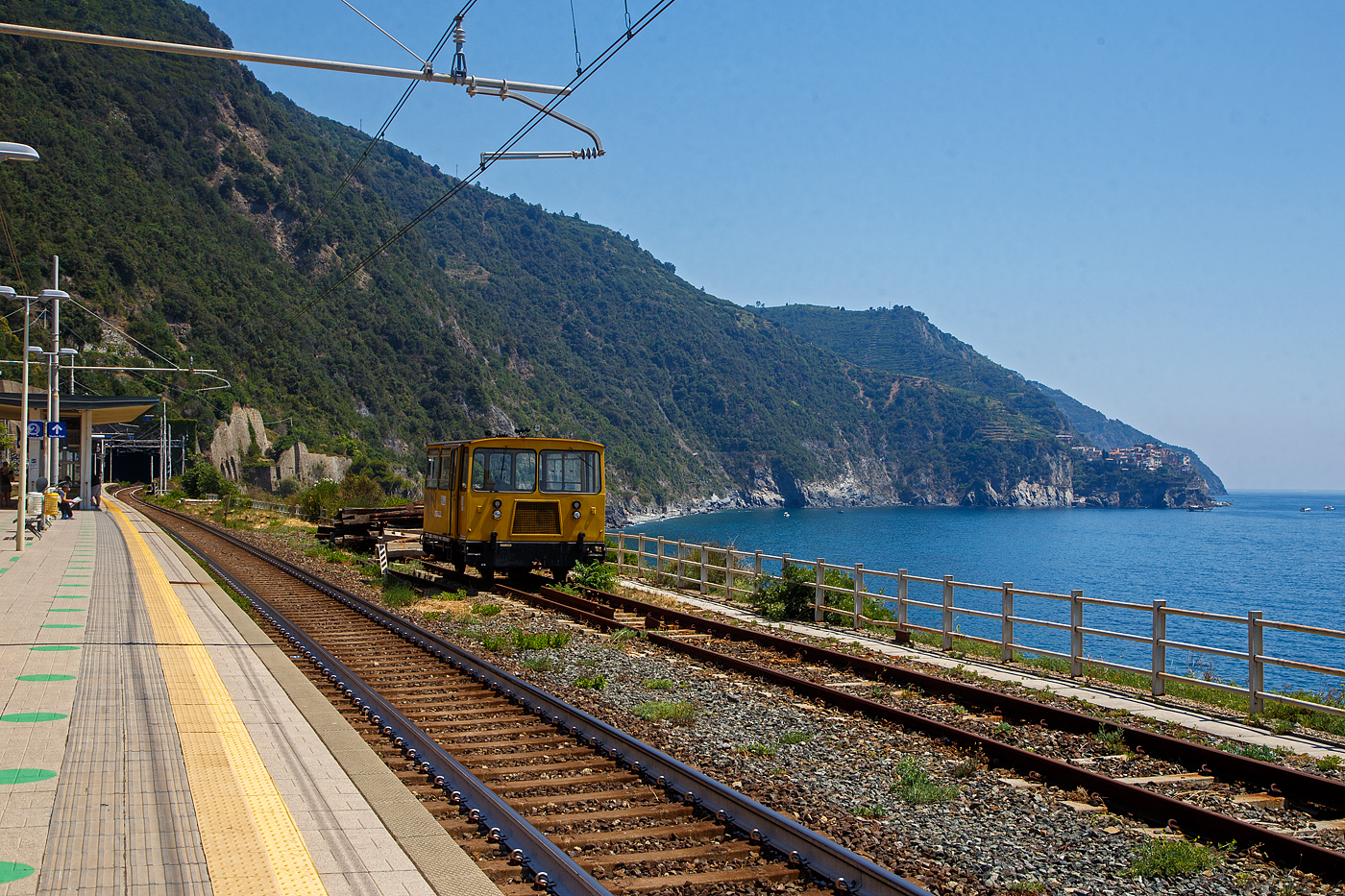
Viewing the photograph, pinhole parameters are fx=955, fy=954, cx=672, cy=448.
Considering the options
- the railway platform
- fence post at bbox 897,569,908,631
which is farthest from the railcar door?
fence post at bbox 897,569,908,631

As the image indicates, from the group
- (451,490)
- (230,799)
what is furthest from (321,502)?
(230,799)

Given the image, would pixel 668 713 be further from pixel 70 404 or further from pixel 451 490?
pixel 70 404

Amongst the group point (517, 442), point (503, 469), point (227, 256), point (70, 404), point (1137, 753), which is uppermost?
point (227, 256)

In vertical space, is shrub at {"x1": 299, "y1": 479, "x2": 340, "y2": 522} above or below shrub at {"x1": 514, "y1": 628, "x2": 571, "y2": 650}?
above

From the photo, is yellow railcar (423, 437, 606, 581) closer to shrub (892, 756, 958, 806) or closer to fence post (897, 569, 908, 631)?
fence post (897, 569, 908, 631)

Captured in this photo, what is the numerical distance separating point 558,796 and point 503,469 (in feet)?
40.7

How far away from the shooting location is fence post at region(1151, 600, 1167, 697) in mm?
10523

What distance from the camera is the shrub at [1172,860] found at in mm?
5449

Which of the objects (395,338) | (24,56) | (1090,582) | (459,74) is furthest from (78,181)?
→ (459,74)

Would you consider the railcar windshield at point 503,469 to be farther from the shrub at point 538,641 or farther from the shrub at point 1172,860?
the shrub at point 1172,860

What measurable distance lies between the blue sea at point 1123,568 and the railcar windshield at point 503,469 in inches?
320

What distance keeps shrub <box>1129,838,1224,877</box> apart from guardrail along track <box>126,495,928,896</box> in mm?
1853

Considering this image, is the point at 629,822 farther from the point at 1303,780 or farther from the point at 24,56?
the point at 24,56

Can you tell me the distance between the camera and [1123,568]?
77.8 meters
